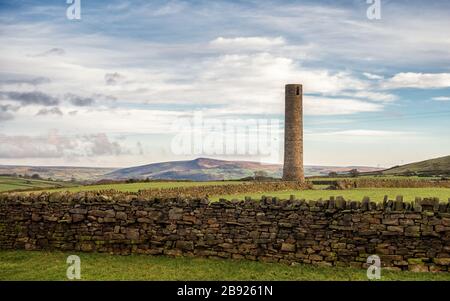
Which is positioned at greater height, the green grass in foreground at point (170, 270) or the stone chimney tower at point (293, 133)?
the stone chimney tower at point (293, 133)

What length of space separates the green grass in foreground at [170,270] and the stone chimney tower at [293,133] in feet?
103
